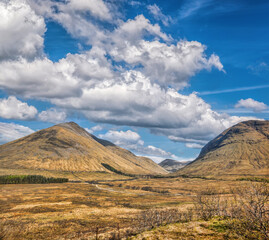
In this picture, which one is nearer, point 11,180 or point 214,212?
point 214,212

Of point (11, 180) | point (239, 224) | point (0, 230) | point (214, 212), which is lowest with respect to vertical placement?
point (11, 180)

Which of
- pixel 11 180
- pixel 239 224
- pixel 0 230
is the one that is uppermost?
pixel 239 224

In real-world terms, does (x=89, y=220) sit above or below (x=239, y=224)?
below

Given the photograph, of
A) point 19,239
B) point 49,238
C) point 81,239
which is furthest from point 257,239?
point 19,239

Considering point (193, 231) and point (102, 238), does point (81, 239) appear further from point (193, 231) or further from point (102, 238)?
point (193, 231)

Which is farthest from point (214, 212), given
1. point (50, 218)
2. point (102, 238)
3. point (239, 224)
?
point (50, 218)

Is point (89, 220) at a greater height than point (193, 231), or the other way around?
point (193, 231)

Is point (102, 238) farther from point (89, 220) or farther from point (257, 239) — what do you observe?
point (89, 220)

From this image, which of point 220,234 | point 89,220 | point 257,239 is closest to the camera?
point 257,239

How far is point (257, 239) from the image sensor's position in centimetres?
2064

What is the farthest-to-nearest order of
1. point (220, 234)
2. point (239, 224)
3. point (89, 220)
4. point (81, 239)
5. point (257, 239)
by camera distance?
point (89, 220)
point (81, 239)
point (239, 224)
point (220, 234)
point (257, 239)

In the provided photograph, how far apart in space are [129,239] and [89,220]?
40.8m

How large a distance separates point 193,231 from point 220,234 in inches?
134

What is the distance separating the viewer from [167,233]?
84.8 ft
